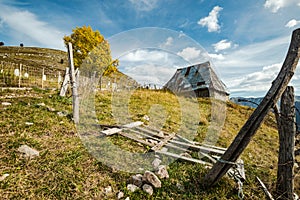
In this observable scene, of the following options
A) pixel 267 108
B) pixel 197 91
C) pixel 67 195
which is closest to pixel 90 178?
pixel 67 195

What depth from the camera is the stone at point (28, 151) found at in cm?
334

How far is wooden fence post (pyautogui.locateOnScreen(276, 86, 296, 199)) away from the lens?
3086 mm

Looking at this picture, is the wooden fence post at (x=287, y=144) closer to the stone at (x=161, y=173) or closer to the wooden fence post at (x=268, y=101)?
the wooden fence post at (x=268, y=101)

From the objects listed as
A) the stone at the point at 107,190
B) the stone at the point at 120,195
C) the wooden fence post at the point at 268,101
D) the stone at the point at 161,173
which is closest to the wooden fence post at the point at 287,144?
the wooden fence post at the point at 268,101

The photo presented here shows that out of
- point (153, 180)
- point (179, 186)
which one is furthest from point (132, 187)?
point (179, 186)

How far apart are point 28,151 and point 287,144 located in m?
5.12

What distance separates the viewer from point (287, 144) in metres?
3.11

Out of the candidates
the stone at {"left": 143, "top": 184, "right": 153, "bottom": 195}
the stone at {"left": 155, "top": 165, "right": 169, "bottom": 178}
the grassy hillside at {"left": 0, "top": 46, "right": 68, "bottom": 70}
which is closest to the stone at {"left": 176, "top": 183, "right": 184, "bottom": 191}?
the stone at {"left": 155, "top": 165, "right": 169, "bottom": 178}

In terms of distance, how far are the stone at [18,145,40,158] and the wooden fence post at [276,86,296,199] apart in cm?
488

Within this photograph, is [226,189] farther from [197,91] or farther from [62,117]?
[197,91]

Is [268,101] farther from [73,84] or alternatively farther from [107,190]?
[73,84]

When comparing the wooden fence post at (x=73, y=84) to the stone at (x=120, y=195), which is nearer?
the stone at (x=120, y=195)

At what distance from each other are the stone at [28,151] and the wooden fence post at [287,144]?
16.0 feet

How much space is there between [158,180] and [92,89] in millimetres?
8219
